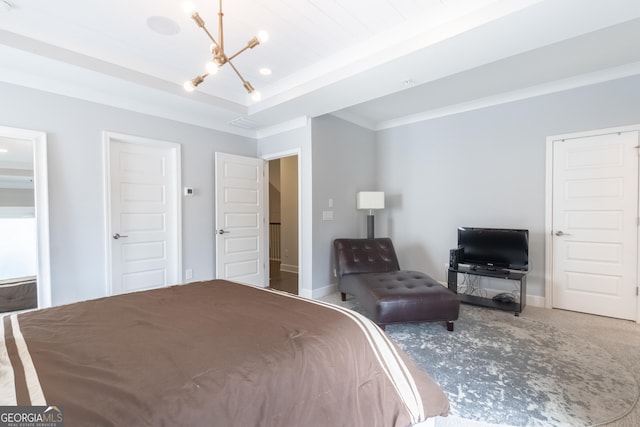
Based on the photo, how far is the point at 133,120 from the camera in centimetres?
333

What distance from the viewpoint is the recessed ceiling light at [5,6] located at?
2.01 meters

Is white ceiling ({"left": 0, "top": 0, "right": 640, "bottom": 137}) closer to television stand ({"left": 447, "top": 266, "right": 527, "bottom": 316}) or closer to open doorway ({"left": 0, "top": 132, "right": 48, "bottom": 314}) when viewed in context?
open doorway ({"left": 0, "top": 132, "right": 48, "bottom": 314})

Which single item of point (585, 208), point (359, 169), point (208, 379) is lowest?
point (208, 379)

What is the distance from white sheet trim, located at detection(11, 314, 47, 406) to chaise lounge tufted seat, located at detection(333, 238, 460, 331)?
7.76 ft

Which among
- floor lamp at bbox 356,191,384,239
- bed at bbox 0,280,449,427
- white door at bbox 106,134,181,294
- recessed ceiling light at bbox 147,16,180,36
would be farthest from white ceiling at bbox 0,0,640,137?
bed at bbox 0,280,449,427

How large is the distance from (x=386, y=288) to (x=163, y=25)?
3034 mm

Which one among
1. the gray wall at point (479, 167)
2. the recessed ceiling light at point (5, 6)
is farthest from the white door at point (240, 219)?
the recessed ceiling light at point (5, 6)

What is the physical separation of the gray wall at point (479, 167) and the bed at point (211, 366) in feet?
10.4

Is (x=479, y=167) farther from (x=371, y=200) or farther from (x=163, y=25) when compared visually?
(x=163, y=25)

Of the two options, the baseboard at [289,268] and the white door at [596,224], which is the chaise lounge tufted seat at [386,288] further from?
the baseboard at [289,268]

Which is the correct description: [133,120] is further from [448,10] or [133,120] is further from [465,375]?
[465,375]

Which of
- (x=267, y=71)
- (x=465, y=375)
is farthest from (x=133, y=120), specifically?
(x=465, y=375)

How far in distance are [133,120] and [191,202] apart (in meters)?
1.13
